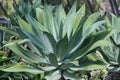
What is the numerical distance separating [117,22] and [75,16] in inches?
12.3

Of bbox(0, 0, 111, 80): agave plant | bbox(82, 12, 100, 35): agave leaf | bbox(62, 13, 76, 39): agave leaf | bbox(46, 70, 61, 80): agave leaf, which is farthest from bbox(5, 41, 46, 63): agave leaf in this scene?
bbox(82, 12, 100, 35): agave leaf

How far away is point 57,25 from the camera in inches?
76.7

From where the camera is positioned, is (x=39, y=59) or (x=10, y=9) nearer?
(x=39, y=59)

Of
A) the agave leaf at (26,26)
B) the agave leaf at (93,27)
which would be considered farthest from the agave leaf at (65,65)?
the agave leaf at (26,26)

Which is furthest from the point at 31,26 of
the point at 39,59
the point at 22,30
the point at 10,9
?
the point at 10,9

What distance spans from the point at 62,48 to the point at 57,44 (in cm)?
5

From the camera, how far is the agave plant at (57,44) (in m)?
1.70

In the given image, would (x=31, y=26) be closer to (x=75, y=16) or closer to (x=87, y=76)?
(x=75, y=16)

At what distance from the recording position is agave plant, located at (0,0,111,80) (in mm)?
1697

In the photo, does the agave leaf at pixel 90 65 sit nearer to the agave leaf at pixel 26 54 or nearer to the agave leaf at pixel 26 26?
the agave leaf at pixel 26 54

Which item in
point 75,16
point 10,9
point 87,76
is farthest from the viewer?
point 10,9

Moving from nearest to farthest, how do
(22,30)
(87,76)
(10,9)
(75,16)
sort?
(22,30)
(75,16)
(87,76)
(10,9)

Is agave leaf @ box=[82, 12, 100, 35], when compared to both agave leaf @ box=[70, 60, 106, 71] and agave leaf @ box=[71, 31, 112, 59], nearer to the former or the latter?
agave leaf @ box=[71, 31, 112, 59]

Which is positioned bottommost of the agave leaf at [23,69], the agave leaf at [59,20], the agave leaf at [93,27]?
the agave leaf at [23,69]
